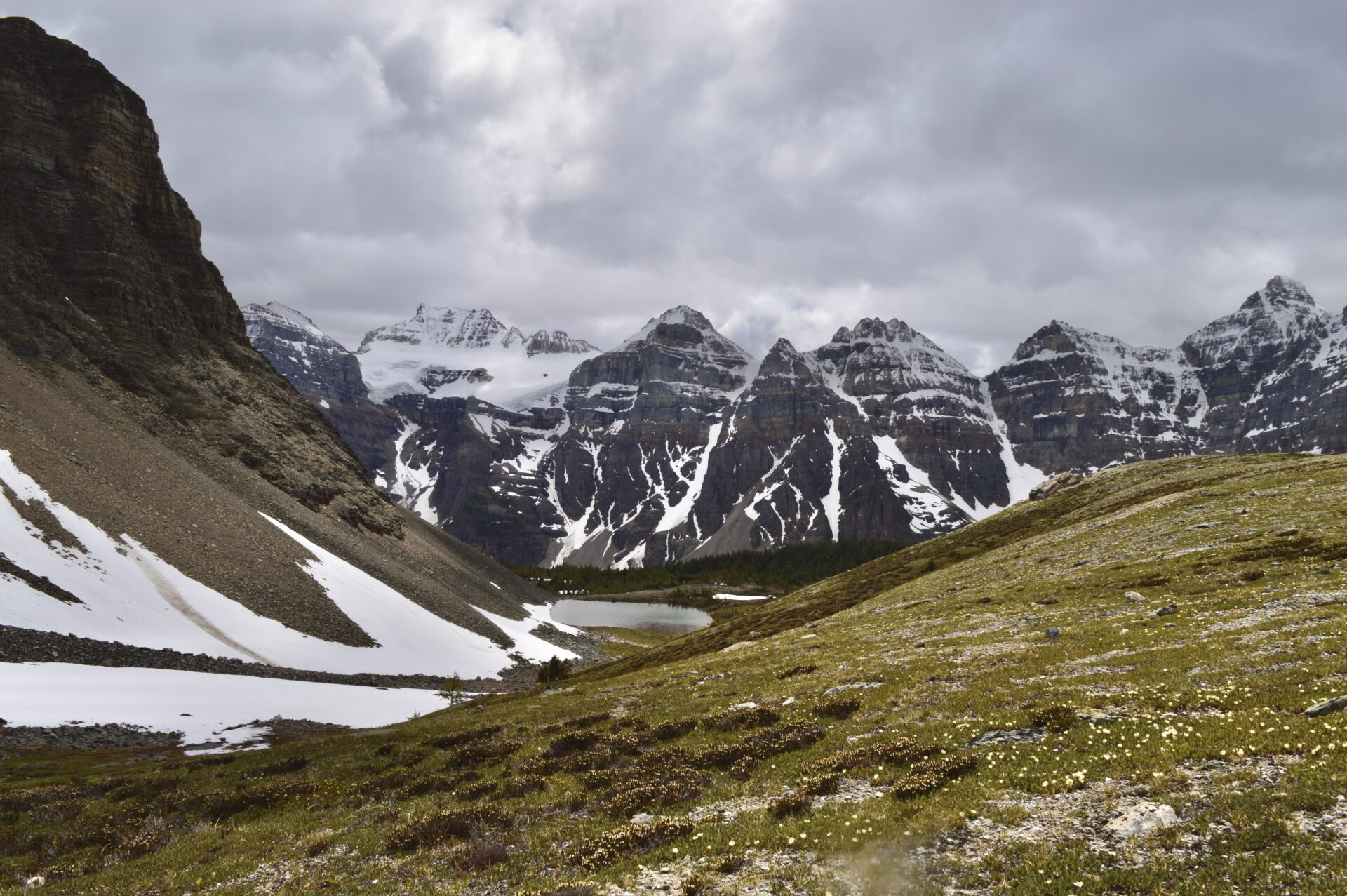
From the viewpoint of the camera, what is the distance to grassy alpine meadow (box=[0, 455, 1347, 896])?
11516 millimetres

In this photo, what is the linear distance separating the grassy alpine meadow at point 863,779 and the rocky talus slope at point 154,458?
33770mm

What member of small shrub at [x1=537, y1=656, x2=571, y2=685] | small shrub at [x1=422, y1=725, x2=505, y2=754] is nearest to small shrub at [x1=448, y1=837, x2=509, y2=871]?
small shrub at [x1=422, y1=725, x2=505, y2=754]

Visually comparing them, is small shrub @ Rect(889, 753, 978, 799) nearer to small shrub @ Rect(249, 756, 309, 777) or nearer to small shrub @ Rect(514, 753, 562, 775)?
small shrub @ Rect(514, 753, 562, 775)

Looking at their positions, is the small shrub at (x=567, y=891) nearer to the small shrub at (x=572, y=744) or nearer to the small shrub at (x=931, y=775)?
the small shrub at (x=931, y=775)

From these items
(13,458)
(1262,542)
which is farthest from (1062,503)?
(13,458)

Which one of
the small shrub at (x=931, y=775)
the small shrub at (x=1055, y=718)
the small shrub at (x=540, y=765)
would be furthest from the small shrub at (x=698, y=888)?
the small shrub at (x=540, y=765)

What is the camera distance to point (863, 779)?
16.7 meters

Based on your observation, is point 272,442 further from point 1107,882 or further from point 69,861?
point 1107,882

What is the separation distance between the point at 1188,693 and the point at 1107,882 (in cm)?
1057

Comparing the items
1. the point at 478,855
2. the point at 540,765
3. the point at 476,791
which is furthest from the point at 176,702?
the point at 478,855

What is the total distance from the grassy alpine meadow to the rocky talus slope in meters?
33.8

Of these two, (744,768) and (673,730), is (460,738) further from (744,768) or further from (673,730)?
(744,768)

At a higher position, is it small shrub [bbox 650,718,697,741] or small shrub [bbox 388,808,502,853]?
small shrub [bbox 388,808,502,853]

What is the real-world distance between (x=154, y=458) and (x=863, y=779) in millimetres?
108663
